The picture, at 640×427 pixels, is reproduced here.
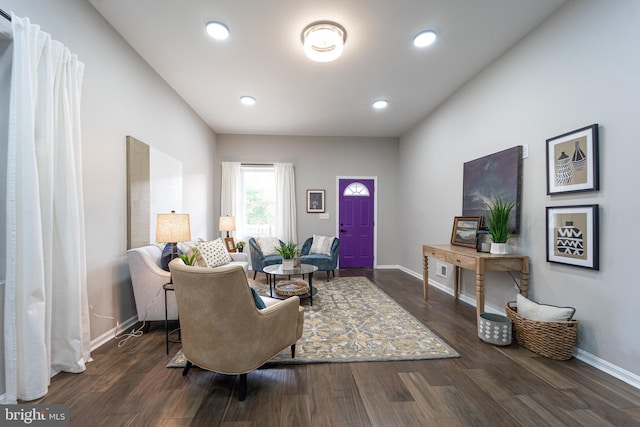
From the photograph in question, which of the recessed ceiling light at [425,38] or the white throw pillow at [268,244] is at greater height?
the recessed ceiling light at [425,38]

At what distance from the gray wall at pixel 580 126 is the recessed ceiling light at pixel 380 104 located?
1.18 metres

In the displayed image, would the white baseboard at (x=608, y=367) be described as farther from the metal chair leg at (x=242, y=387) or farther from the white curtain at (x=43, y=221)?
the white curtain at (x=43, y=221)

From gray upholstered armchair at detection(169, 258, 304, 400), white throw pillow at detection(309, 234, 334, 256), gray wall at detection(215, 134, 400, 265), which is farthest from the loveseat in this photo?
gray wall at detection(215, 134, 400, 265)

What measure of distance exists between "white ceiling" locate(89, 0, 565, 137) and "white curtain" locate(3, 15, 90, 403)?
98cm

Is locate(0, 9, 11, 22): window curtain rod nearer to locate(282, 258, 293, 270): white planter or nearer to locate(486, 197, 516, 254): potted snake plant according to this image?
locate(282, 258, 293, 270): white planter

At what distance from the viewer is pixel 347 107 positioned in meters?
4.36

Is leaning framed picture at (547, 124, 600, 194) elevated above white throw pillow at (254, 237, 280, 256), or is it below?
above

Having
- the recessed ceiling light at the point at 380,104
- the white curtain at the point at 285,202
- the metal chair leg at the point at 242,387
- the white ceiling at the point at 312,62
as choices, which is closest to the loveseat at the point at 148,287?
the metal chair leg at the point at 242,387

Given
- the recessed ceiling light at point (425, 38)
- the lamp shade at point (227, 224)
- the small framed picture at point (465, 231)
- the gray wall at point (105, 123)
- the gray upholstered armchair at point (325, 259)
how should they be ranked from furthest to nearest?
the lamp shade at point (227, 224)
the gray upholstered armchair at point (325, 259)
the small framed picture at point (465, 231)
the recessed ceiling light at point (425, 38)
the gray wall at point (105, 123)

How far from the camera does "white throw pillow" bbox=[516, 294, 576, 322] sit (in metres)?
2.15

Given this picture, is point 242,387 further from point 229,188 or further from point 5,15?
point 229,188

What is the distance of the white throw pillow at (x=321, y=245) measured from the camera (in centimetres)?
516

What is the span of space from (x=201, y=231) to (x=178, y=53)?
3.03 meters

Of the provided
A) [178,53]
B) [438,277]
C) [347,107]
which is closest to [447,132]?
[347,107]
